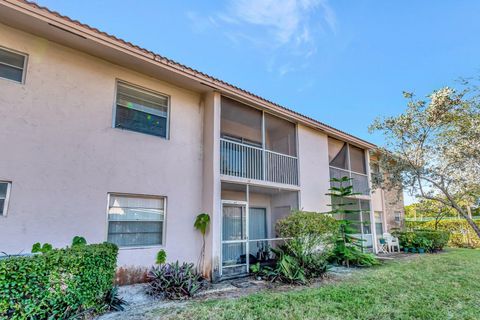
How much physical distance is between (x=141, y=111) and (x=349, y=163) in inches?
419

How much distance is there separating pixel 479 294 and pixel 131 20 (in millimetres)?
14206

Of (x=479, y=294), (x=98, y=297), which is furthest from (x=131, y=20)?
(x=479, y=294)

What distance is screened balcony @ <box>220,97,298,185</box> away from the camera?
9.51m

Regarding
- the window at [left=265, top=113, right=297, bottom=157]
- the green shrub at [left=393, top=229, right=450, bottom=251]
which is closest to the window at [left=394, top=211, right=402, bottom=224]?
the green shrub at [left=393, top=229, right=450, bottom=251]

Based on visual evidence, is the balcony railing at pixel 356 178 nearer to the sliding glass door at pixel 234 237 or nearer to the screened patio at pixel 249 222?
the screened patio at pixel 249 222

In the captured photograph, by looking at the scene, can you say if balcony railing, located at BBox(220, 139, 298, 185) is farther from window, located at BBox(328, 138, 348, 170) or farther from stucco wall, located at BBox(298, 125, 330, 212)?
window, located at BBox(328, 138, 348, 170)

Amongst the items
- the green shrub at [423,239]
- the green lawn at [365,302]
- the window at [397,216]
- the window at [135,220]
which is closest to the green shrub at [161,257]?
the window at [135,220]

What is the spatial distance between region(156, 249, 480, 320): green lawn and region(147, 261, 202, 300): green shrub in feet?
2.68

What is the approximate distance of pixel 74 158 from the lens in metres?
6.79

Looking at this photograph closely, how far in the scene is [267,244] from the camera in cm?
1147

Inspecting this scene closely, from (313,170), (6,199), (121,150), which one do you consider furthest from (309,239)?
(6,199)

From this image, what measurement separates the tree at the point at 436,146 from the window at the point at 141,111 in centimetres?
880

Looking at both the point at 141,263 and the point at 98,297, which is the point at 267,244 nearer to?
the point at 141,263

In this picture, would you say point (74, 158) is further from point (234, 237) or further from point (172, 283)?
point (234, 237)
